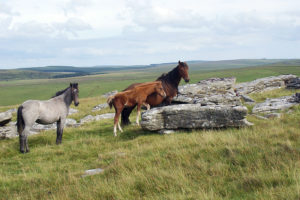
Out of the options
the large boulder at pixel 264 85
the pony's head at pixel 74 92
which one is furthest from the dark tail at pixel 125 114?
the large boulder at pixel 264 85

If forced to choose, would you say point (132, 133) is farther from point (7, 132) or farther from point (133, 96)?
point (7, 132)

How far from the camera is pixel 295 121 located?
472 inches

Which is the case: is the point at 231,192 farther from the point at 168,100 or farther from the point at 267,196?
the point at 168,100

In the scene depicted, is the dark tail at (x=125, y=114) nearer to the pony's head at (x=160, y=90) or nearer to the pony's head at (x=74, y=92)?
the pony's head at (x=160, y=90)

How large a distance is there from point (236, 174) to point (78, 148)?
7.42m

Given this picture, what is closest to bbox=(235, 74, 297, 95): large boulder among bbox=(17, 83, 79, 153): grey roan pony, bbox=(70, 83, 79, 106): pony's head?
bbox=(70, 83, 79, 106): pony's head

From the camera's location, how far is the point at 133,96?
1362 cm

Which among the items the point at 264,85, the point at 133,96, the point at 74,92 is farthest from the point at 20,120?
the point at 264,85

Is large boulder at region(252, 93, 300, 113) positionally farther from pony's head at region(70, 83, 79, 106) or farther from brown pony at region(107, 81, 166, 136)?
pony's head at region(70, 83, 79, 106)

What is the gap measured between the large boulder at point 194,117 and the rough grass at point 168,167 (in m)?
0.44

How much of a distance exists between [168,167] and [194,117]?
483cm

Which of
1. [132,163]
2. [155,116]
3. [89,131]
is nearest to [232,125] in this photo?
[155,116]

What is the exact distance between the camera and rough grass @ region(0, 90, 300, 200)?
233 inches

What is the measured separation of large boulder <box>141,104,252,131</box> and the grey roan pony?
4.18 metres
